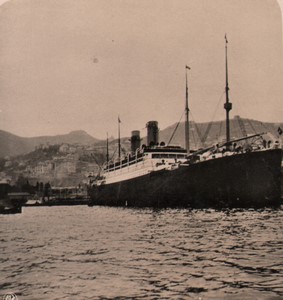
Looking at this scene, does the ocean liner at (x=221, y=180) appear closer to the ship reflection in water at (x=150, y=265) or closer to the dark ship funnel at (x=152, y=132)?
the dark ship funnel at (x=152, y=132)

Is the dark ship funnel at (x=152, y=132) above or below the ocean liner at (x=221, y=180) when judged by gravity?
above

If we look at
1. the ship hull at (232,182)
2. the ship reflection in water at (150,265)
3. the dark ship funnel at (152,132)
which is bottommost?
the ship reflection in water at (150,265)

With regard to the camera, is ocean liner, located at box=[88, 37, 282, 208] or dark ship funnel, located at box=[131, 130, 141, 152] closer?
ocean liner, located at box=[88, 37, 282, 208]

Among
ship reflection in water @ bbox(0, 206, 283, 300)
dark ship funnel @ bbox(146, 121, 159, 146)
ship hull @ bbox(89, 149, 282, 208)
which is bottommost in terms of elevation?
ship reflection in water @ bbox(0, 206, 283, 300)

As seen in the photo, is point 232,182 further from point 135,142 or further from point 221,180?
point 135,142

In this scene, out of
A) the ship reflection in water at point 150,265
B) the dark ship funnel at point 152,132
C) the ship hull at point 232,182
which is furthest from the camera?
the dark ship funnel at point 152,132

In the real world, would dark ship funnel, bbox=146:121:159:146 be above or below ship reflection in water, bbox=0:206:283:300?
above

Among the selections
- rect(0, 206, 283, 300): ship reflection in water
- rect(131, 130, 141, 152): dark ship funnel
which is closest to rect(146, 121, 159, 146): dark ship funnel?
rect(131, 130, 141, 152): dark ship funnel

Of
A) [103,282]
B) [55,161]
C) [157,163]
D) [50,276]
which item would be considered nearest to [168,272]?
[103,282]

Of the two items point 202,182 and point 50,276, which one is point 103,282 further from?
point 202,182

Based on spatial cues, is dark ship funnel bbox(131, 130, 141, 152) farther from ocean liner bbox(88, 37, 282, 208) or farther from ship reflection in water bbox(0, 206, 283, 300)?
ship reflection in water bbox(0, 206, 283, 300)

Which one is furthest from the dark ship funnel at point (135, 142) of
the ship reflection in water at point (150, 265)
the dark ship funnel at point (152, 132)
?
the ship reflection in water at point (150, 265)
